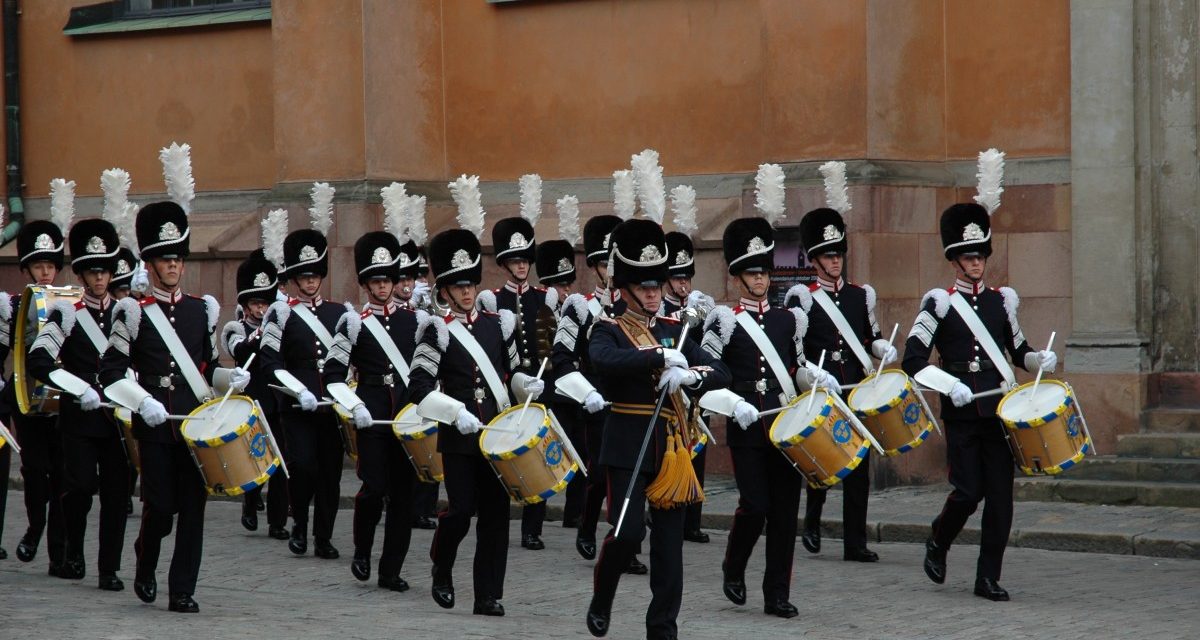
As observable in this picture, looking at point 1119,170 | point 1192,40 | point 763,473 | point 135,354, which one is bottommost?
point 763,473

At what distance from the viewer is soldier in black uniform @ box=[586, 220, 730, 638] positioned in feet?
28.5

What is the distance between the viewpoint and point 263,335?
13125 millimetres

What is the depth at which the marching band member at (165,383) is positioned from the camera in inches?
399

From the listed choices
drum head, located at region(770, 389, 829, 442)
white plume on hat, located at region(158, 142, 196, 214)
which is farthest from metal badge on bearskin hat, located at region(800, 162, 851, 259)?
white plume on hat, located at region(158, 142, 196, 214)

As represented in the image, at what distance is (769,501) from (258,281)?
5825 millimetres

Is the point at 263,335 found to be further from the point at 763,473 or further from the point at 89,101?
the point at 89,101

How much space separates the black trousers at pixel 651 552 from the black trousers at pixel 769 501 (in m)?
1.27

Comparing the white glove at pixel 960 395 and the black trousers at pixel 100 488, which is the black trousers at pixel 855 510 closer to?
the white glove at pixel 960 395

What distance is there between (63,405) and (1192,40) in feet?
28.2

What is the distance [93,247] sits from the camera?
37.6 ft

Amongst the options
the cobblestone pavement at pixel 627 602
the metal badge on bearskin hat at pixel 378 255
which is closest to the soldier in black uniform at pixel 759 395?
the cobblestone pavement at pixel 627 602

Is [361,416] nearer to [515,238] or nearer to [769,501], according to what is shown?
[769,501]

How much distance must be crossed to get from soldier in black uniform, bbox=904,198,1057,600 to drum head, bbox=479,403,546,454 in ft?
7.45

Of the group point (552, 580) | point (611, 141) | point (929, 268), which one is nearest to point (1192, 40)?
point (929, 268)
